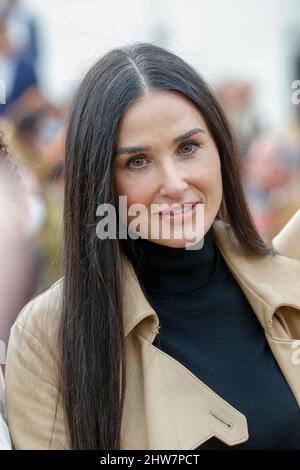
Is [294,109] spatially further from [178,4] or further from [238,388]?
[238,388]

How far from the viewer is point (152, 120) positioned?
2.03 metres

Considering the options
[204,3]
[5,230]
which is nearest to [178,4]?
[204,3]

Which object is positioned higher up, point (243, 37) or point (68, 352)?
point (243, 37)

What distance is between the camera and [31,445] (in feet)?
6.54

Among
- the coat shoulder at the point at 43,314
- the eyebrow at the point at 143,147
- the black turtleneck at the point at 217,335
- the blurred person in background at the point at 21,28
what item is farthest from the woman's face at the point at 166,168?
the blurred person in background at the point at 21,28

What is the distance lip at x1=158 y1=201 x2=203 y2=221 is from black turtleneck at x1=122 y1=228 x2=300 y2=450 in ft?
0.53

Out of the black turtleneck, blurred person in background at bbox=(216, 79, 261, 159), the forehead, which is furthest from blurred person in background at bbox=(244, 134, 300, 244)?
the forehead

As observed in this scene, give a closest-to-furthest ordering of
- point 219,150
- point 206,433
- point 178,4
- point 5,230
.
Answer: point 206,433, point 219,150, point 5,230, point 178,4

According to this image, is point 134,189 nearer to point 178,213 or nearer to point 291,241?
point 178,213

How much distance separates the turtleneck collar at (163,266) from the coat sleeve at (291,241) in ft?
1.04

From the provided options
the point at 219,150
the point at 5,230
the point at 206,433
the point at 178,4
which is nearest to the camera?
the point at 206,433

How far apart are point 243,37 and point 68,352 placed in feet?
14.9

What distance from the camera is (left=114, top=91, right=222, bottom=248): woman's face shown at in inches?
79.7

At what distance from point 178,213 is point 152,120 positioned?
23 centimetres
